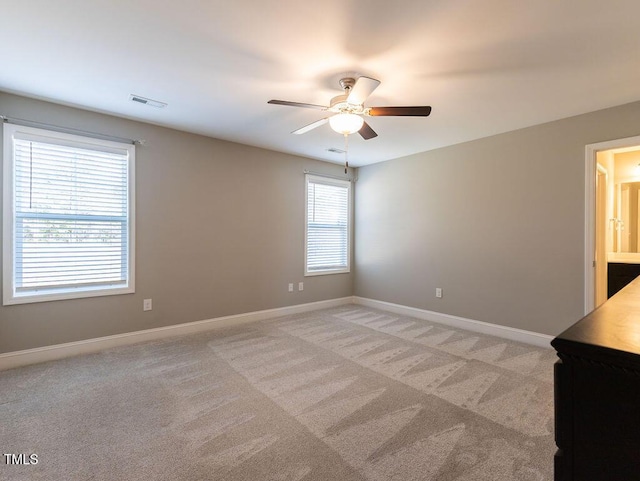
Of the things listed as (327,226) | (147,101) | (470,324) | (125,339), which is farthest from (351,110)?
(125,339)

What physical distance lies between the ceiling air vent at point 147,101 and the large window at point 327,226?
241 cm

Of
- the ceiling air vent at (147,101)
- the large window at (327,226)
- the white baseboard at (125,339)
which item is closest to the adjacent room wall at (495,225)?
the large window at (327,226)

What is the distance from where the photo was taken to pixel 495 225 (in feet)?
12.8

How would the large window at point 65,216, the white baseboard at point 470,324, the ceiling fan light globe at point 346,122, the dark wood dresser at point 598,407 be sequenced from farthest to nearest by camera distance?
the white baseboard at point 470,324, the large window at point 65,216, the ceiling fan light globe at point 346,122, the dark wood dresser at point 598,407

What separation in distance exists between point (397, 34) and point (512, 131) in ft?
8.25

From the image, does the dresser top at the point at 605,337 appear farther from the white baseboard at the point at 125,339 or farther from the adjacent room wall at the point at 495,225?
the white baseboard at the point at 125,339

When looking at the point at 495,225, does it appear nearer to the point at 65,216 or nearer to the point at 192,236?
the point at 192,236

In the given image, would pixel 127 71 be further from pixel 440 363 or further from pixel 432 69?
pixel 440 363

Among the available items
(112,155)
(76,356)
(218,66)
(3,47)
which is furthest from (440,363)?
(3,47)

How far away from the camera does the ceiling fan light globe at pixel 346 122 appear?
→ 250 cm

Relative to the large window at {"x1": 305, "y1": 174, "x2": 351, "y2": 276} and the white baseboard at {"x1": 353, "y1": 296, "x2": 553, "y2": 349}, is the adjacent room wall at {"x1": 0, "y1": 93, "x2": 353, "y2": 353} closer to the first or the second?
the large window at {"x1": 305, "y1": 174, "x2": 351, "y2": 276}

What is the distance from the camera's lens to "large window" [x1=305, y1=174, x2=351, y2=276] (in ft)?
16.9

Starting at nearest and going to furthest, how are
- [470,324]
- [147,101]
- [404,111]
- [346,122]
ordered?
[404,111] → [346,122] → [147,101] → [470,324]

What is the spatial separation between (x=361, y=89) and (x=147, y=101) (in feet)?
7.08
